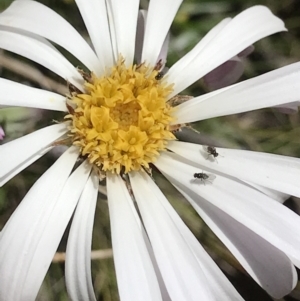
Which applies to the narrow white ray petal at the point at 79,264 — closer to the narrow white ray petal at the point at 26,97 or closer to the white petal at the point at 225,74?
the narrow white ray petal at the point at 26,97

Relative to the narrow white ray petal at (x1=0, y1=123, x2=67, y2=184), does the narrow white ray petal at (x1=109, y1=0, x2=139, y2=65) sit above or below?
above

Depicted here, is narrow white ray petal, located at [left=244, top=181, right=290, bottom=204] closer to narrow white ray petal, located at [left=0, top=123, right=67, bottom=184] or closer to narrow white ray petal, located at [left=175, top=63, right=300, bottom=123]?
narrow white ray petal, located at [left=175, top=63, right=300, bottom=123]

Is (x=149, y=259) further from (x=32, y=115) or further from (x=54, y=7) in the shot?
(x=54, y=7)

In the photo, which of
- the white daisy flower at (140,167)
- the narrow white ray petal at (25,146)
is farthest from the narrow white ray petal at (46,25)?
the narrow white ray petal at (25,146)

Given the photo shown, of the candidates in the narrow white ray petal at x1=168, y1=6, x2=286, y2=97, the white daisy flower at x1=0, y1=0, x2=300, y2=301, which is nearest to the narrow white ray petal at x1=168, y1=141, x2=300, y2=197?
the white daisy flower at x1=0, y1=0, x2=300, y2=301

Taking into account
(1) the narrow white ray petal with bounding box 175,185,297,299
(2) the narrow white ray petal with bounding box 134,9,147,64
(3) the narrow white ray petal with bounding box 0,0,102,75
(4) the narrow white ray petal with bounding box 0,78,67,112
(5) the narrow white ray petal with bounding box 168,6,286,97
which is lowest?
(1) the narrow white ray petal with bounding box 175,185,297,299

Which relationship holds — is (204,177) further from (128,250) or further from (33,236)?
(33,236)
